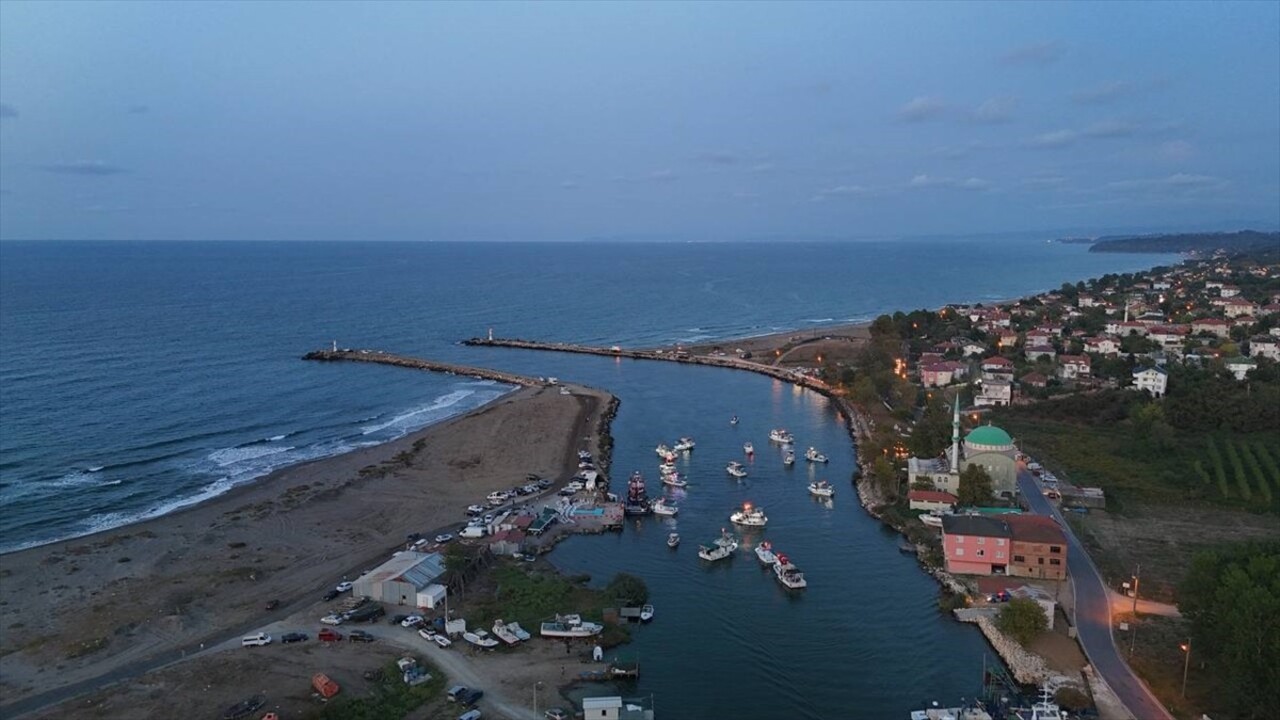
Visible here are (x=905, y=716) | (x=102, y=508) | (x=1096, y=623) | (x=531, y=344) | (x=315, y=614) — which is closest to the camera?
(x=905, y=716)

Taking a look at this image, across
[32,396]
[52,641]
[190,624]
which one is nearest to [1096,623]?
[190,624]

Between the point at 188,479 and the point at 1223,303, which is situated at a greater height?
the point at 1223,303

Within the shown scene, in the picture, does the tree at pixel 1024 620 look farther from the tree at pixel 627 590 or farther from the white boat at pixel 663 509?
the white boat at pixel 663 509

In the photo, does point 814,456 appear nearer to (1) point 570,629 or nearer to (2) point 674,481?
(2) point 674,481

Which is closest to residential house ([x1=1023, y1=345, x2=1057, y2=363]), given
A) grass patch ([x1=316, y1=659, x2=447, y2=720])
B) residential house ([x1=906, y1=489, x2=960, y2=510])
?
residential house ([x1=906, y1=489, x2=960, y2=510])

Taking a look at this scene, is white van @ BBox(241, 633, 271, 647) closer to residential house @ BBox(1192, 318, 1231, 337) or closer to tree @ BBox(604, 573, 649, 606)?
tree @ BBox(604, 573, 649, 606)

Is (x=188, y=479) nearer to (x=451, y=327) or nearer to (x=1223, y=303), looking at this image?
(x=451, y=327)
